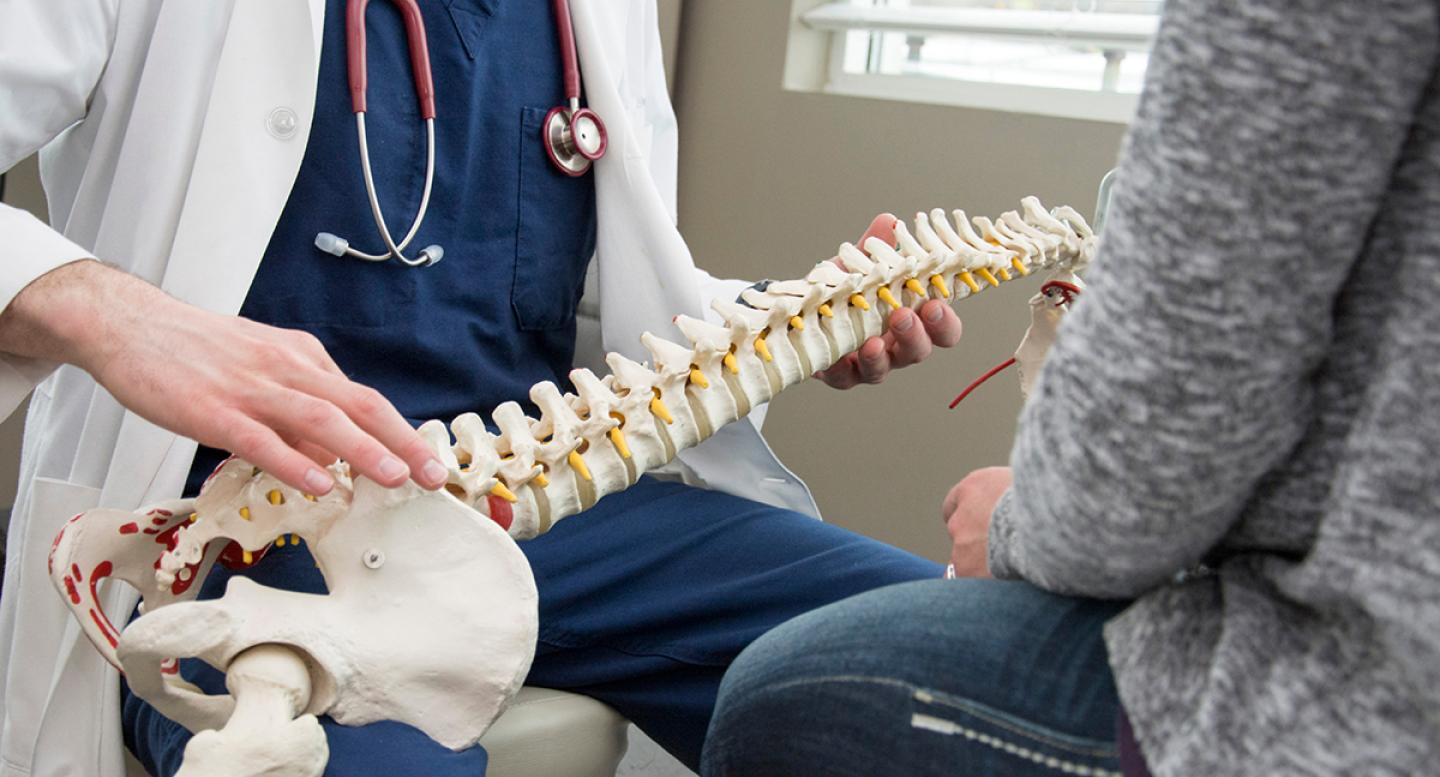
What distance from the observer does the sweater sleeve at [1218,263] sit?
0.38 meters

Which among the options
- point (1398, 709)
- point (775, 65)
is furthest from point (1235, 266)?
point (775, 65)

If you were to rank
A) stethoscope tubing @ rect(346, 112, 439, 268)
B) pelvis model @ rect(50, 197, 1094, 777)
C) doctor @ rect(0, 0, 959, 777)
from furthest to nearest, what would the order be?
1. stethoscope tubing @ rect(346, 112, 439, 268)
2. doctor @ rect(0, 0, 959, 777)
3. pelvis model @ rect(50, 197, 1094, 777)

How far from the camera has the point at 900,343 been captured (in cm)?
111

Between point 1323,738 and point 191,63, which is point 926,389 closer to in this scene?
point 191,63

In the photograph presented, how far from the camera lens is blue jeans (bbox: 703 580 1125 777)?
501 mm

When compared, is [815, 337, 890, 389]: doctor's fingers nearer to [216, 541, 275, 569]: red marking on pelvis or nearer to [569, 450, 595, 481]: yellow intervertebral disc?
[569, 450, 595, 481]: yellow intervertebral disc

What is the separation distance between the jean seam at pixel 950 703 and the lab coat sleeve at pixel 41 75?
555 mm

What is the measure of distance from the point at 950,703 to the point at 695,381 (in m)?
0.43

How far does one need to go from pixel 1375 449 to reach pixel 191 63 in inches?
35.8

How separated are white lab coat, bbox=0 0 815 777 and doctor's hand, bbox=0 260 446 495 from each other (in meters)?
0.19

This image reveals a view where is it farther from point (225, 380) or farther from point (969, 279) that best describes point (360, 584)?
point (969, 279)

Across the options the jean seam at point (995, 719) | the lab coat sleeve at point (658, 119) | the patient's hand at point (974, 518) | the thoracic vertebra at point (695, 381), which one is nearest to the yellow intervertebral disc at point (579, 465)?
the thoracic vertebra at point (695, 381)

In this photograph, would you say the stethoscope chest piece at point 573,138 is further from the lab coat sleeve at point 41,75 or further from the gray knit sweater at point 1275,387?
the gray knit sweater at point 1275,387

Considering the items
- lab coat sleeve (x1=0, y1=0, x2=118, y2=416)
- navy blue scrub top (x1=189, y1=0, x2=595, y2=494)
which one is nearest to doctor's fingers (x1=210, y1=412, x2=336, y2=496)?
lab coat sleeve (x1=0, y1=0, x2=118, y2=416)
